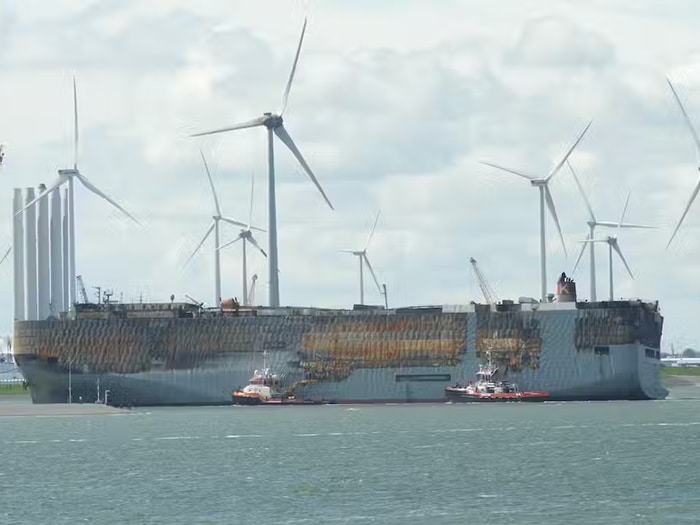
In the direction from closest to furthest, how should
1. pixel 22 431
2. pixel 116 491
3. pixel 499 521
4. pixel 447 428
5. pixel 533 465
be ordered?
pixel 499 521, pixel 116 491, pixel 533 465, pixel 447 428, pixel 22 431

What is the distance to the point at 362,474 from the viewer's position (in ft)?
393

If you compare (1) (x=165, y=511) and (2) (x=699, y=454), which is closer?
(1) (x=165, y=511)

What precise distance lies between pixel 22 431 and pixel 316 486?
281 ft

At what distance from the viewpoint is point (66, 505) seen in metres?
106

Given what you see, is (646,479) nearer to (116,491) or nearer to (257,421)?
(116,491)

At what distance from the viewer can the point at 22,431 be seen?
7598 inches

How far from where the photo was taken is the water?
9900cm

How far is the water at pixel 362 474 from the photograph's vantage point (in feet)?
325

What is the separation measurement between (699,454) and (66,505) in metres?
48.0

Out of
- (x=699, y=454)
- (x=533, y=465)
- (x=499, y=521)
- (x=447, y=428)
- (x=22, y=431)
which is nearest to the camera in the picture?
(x=499, y=521)

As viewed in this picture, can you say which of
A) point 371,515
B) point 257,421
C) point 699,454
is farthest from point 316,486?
point 257,421

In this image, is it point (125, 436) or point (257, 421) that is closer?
point (125, 436)

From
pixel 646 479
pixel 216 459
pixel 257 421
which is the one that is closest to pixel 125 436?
pixel 257 421

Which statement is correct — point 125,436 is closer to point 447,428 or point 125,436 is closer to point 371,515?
point 447,428
